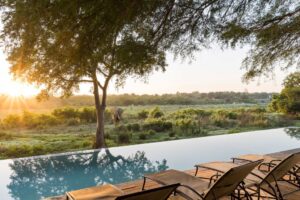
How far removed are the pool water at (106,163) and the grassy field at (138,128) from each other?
4.76 meters

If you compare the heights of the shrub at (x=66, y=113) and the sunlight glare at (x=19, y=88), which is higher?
the sunlight glare at (x=19, y=88)

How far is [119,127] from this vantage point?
53.9 ft

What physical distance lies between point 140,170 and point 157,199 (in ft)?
17.5

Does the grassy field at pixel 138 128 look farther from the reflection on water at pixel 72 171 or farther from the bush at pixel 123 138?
the reflection on water at pixel 72 171

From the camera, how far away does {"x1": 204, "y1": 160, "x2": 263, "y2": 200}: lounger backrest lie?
9.82 feet

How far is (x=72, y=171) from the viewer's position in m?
7.93

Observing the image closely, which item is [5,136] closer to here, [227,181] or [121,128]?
[121,128]

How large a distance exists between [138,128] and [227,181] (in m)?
13.6

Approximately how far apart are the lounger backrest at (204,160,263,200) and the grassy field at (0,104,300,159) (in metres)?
11.4

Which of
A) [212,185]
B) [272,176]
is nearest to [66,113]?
[272,176]

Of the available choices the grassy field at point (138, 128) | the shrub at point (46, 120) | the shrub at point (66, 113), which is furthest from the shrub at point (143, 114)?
the shrub at point (46, 120)

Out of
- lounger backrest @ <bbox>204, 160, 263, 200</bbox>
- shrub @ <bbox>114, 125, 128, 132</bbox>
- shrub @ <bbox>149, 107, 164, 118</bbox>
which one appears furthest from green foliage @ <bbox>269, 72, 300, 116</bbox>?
lounger backrest @ <bbox>204, 160, 263, 200</bbox>

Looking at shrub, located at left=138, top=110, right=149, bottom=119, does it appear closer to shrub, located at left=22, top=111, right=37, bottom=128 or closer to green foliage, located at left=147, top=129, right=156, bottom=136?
Answer: green foliage, located at left=147, top=129, right=156, bottom=136

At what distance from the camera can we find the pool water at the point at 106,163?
6.97 metres
